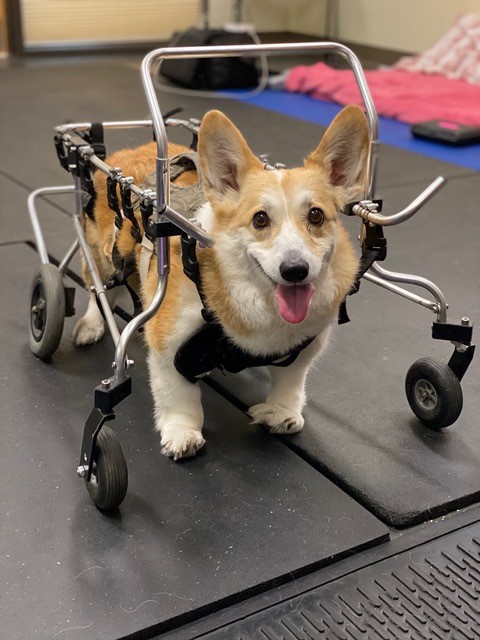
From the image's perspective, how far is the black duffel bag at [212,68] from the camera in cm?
568

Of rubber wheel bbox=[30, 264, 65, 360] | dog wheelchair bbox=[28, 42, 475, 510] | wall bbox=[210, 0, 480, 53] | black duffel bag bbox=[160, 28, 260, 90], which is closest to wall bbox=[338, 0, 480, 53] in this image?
Answer: wall bbox=[210, 0, 480, 53]

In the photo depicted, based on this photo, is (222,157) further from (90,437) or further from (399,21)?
(399,21)

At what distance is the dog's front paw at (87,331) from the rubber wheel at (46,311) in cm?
12

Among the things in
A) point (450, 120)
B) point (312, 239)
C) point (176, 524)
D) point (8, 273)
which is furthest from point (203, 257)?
point (450, 120)

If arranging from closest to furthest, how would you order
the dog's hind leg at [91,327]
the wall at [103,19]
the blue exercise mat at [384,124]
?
the dog's hind leg at [91,327] → the blue exercise mat at [384,124] → the wall at [103,19]

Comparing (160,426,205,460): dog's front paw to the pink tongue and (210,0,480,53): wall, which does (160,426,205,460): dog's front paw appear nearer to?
the pink tongue

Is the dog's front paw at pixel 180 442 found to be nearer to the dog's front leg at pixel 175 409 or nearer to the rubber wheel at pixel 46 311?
the dog's front leg at pixel 175 409

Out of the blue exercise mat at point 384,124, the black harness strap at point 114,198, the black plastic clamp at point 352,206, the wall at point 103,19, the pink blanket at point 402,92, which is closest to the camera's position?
the black plastic clamp at point 352,206

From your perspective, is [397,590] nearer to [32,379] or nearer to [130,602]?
[130,602]

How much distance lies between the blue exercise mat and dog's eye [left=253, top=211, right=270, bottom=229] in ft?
9.38

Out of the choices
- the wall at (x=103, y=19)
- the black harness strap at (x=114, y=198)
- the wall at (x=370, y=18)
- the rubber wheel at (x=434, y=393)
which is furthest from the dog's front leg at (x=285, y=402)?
the wall at (x=103, y=19)

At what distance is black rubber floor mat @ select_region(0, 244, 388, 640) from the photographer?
4.41 ft

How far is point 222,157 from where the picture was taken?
62.2 inches

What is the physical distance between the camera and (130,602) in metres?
1.35
